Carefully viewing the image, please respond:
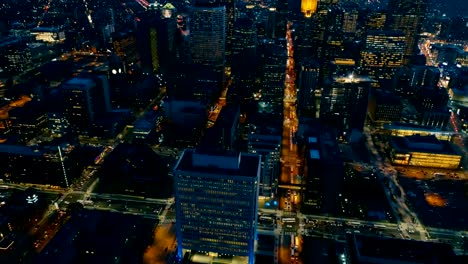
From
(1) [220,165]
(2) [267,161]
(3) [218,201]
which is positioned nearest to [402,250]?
(2) [267,161]

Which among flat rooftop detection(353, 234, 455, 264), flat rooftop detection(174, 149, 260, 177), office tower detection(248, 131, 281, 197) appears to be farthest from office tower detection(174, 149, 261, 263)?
flat rooftop detection(353, 234, 455, 264)

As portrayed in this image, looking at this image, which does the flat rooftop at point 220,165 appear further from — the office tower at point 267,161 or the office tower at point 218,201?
the office tower at point 267,161

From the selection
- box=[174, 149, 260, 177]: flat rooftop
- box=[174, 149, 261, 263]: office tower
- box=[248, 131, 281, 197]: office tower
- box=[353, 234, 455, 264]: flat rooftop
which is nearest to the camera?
box=[353, 234, 455, 264]: flat rooftop

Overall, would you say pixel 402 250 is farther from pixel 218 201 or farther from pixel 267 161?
pixel 218 201

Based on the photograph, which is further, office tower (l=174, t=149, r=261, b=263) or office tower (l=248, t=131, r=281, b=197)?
office tower (l=248, t=131, r=281, b=197)

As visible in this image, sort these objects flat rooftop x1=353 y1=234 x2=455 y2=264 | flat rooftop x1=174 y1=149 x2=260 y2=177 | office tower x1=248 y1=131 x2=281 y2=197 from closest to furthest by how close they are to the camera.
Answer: flat rooftop x1=353 y1=234 x2=455 y2=264 < flat rooftop x1=174 y1=149 x2=260 y2=177 < office tower x1=248 y1=131 x2=281 y2=197


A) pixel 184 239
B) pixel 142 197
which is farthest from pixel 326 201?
pixel 142 197

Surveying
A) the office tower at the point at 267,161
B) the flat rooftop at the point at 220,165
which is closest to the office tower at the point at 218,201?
the flat rooftop at the point at 220,165

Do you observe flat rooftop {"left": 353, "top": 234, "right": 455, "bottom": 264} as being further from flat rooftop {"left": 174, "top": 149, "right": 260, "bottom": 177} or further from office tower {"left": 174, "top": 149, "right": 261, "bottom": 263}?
flat rooftop {"left": 174, "top": 149, "right": 260, "bottom": 177}
